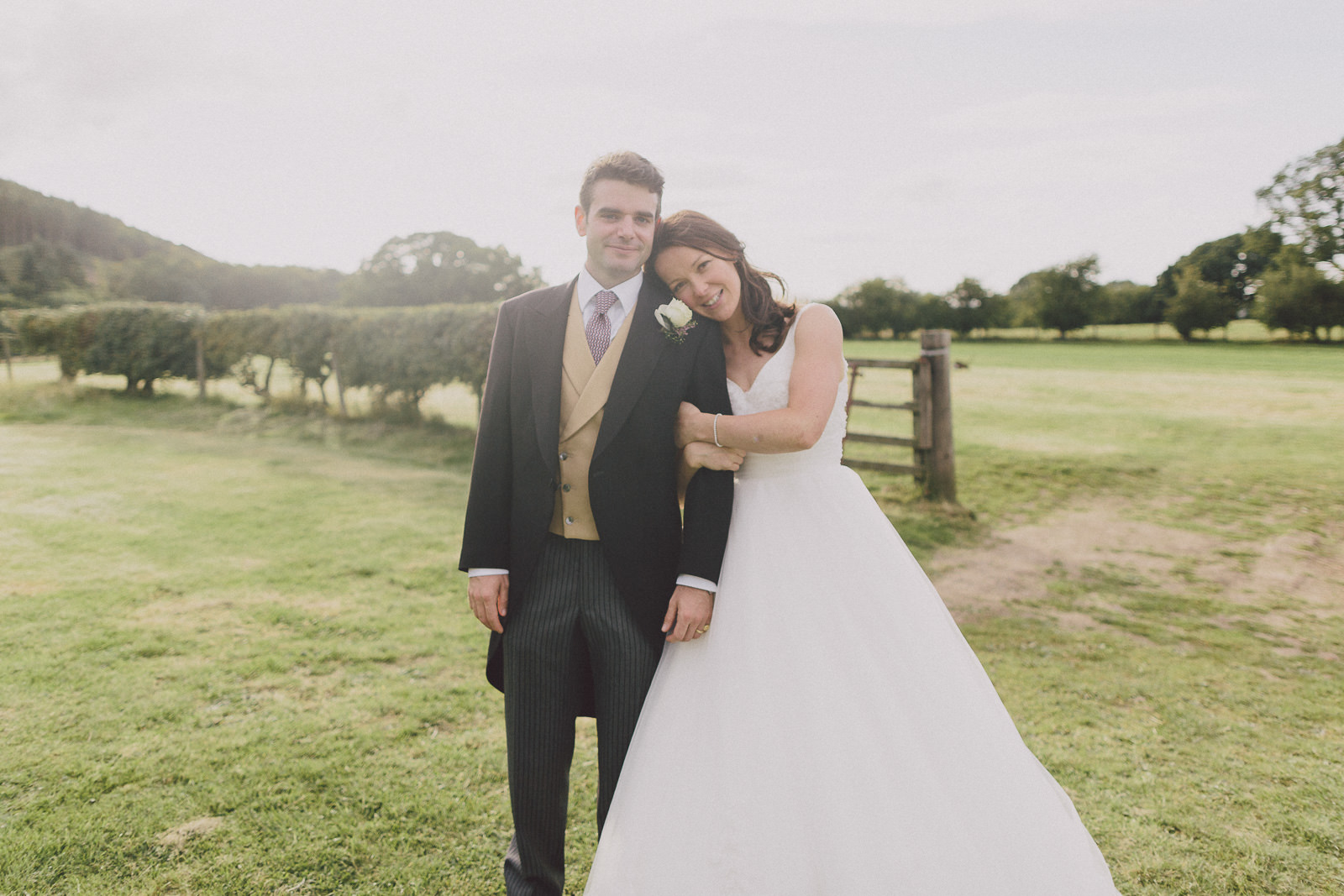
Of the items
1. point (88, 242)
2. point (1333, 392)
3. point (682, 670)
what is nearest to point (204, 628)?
point (682, 670)

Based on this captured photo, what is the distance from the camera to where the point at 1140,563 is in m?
6.84

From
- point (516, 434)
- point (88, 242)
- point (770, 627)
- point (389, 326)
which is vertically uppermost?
point (88, 242)

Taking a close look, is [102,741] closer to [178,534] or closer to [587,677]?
[587,677]

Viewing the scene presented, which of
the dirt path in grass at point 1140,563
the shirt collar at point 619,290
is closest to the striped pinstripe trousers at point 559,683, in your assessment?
the shirt collar at point 619,290

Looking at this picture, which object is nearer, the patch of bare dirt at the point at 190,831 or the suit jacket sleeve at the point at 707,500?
the suit jacket sleeve at the point at 707,500

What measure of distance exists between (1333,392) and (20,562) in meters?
27.0

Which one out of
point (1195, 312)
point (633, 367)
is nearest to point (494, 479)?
point (633, 367)

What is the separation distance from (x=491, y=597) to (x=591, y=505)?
48cm

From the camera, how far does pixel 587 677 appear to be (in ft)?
8.03

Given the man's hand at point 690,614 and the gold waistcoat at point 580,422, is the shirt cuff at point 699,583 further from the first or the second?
the gold waistcoat at point 580,422

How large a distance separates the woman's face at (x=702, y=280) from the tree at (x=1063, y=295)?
7284 cm

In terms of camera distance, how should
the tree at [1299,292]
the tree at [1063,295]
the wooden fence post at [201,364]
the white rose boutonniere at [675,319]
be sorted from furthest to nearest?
the tree at [1063,295], the wooden fence post at [201,364], the tree at [1299,292], the white rose boutonniere at [675,319]

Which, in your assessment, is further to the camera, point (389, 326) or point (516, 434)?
point (389, 326)

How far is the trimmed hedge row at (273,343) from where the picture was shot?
476 inches
